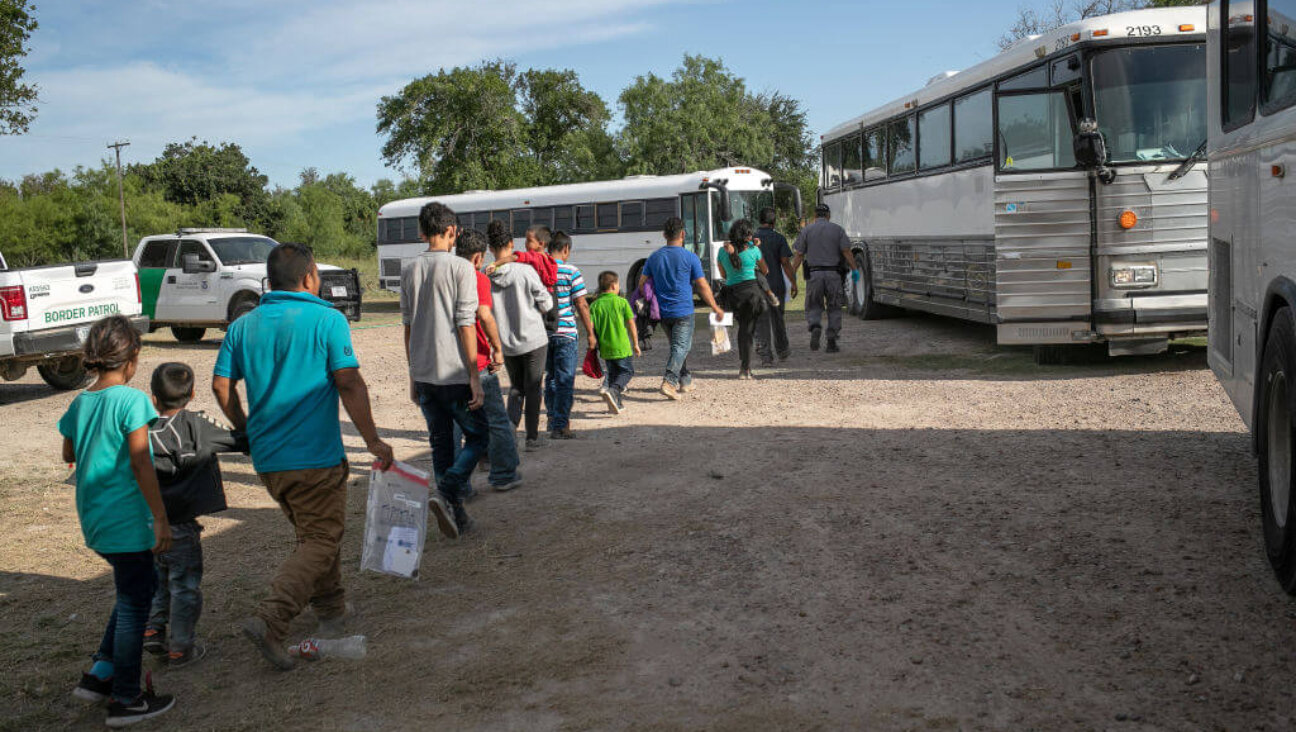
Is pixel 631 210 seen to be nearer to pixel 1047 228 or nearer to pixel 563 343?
pixel 1047 228

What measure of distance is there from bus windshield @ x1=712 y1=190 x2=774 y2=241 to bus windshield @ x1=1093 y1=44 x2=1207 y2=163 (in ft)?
42.7

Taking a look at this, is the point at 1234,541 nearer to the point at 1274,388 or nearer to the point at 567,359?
the point at 1274,388

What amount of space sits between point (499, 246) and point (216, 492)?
3817mm

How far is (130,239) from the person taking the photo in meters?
60.9

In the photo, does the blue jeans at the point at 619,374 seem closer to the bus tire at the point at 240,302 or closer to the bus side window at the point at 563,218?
the bus tire at the point at 240,302

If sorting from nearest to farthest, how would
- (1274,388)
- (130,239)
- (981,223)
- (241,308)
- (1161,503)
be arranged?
1. (1274,388)
2. (1161,503)
3. (981,223)
4. (241,308)
5. (130,239)

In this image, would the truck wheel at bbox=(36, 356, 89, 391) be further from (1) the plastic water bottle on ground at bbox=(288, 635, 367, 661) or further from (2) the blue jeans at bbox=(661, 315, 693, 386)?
(1) the plastic water bottle on ground at bbox=(288, 635, 367, 661)

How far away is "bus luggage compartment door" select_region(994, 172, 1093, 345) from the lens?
1121cm

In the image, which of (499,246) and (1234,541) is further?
(499,246)

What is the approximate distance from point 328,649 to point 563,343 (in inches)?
184

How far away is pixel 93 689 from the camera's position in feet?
14.4

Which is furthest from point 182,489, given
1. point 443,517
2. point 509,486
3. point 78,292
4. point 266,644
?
point 78,292

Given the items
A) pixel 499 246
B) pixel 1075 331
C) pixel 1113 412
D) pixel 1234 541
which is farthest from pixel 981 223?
pixel 1234 541

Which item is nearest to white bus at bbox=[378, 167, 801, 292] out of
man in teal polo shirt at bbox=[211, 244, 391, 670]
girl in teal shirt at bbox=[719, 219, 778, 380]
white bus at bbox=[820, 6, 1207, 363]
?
girl in teal shirt at bbox=[719, 219, 778, 380]
